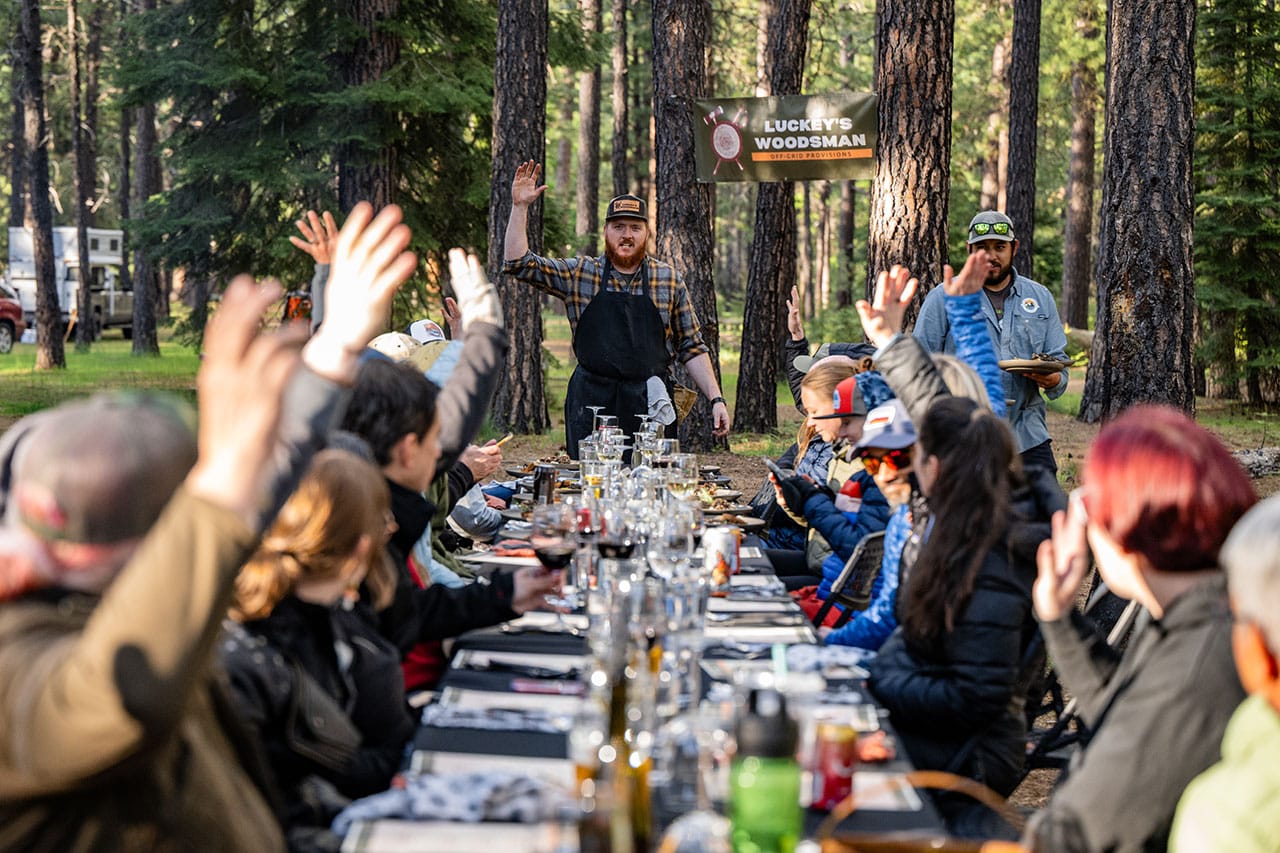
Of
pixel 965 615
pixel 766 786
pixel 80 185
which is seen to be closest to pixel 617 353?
pixel 965 615

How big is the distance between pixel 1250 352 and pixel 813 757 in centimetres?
1867

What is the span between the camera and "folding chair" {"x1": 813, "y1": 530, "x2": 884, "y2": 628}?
511 cm

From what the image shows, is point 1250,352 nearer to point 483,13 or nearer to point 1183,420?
point 483,13

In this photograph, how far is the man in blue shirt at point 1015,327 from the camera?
6.96 meters

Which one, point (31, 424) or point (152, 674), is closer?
point (152, 674)

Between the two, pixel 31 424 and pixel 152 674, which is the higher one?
pixel 31 424

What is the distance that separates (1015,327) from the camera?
283 inches

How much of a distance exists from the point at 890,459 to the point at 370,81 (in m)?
13.7

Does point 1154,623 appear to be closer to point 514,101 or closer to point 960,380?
point 960,380

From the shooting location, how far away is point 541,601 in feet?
13.3

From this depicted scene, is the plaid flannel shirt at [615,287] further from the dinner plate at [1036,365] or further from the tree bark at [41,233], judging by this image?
the tree bark at [41,233]

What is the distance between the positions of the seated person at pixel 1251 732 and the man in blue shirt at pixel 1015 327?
482 cm

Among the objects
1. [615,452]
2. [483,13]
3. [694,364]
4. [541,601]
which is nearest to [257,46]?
[483,13]

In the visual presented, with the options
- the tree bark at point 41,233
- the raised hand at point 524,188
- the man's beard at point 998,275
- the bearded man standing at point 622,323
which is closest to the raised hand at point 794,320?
the bearded man standing at point 622,323
